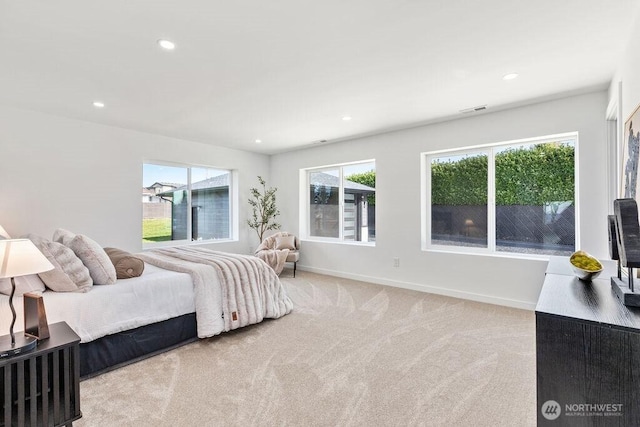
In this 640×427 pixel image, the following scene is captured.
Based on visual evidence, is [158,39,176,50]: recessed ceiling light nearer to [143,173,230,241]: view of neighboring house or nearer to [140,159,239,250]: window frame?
[140,159,239,250]: window frame

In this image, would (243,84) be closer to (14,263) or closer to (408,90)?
(408,90)

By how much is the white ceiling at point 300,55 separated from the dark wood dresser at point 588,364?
5.85 feet

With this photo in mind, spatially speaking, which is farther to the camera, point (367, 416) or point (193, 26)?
point (193, 26)

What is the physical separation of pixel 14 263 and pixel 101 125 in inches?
138

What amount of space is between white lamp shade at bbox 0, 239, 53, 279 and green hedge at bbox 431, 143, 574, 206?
4.36 metres

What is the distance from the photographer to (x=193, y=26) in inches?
82.0

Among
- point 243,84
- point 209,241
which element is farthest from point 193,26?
point 209,241

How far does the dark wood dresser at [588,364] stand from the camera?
1.05 m

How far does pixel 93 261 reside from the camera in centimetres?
244

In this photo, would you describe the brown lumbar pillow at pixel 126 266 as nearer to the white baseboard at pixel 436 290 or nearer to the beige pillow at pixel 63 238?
the beige pillow at pixel 63 238

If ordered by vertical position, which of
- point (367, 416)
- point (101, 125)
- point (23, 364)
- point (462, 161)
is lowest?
point (367, 416)

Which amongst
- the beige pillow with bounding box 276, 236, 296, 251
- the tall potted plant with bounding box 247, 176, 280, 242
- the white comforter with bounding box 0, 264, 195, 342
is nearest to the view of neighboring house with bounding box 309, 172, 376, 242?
the beige pillow with bounding box 276, 236, 296, 251

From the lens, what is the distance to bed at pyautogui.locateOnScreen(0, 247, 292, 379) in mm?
2188

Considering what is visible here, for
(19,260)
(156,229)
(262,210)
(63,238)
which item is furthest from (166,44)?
(262,210)
